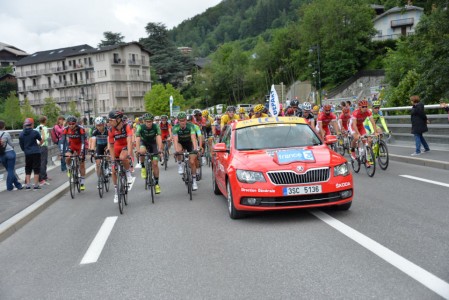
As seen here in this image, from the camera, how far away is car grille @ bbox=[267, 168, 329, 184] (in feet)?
24.7

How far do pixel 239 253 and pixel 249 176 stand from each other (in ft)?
6.14

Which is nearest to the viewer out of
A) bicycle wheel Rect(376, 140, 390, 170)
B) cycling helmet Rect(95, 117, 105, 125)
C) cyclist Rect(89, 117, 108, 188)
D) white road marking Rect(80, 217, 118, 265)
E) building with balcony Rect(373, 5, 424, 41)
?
white road marking Rect(80, 217, 118, 265)

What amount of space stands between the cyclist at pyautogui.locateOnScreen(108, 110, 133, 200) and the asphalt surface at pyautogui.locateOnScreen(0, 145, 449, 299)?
95 cm

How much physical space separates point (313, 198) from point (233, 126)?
9.13 feet

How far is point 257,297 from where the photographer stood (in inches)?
177

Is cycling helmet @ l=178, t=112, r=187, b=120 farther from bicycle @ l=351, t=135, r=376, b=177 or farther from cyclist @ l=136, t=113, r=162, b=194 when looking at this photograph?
bicycle @ l=351, t=135, r=376, b=177

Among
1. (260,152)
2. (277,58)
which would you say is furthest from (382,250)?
(277,58)

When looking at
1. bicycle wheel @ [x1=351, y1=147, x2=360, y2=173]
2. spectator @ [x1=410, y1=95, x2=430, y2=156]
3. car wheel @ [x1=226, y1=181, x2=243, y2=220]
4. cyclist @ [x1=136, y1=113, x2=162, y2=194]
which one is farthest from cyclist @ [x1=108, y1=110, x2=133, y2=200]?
spectator @ [x1=410, y1=95, x2=430, y2=156]

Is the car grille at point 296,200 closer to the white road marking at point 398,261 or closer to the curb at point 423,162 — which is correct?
the white road marking at point 398,261

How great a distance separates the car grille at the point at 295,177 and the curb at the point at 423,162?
282 inches

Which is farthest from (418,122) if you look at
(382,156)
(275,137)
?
(275,137)

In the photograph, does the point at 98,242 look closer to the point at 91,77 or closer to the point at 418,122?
the point at 418,122

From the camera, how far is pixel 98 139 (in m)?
13.4

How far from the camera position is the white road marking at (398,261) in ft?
14.6
